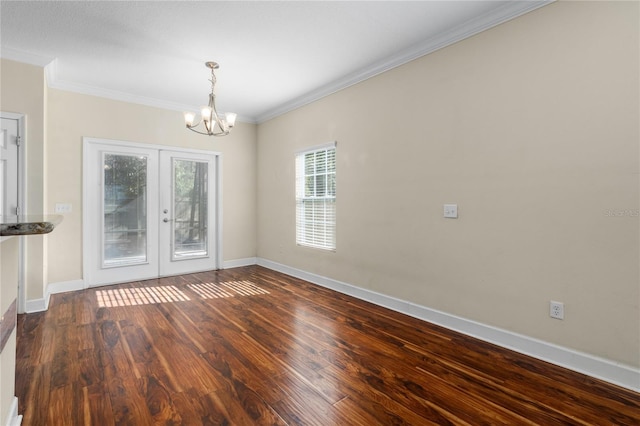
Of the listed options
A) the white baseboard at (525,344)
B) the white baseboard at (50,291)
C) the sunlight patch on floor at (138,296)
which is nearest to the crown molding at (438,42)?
the white baseboard at (525,344)

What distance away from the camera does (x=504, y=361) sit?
93.3 inches

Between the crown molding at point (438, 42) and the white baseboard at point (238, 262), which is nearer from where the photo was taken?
the crown molding at point (438, 42)

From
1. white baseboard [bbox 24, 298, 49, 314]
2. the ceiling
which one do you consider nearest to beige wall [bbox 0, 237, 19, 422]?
the ceiling

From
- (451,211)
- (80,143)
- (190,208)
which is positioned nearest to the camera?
(451,211)

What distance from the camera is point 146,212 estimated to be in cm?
485

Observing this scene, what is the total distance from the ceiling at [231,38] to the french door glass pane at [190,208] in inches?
55.6

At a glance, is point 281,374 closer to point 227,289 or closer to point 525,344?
point 525,344

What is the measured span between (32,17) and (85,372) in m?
3.06

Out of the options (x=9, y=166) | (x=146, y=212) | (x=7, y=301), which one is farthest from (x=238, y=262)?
(x=7, y=301)

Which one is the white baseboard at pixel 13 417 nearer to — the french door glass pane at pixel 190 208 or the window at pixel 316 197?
the window at pixel 316 197

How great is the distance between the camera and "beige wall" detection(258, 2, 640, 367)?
2.11 metres

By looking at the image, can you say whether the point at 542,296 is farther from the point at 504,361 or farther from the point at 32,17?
the point at 32,17

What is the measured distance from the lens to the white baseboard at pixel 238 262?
5.68 m

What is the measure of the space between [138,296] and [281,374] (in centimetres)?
280
